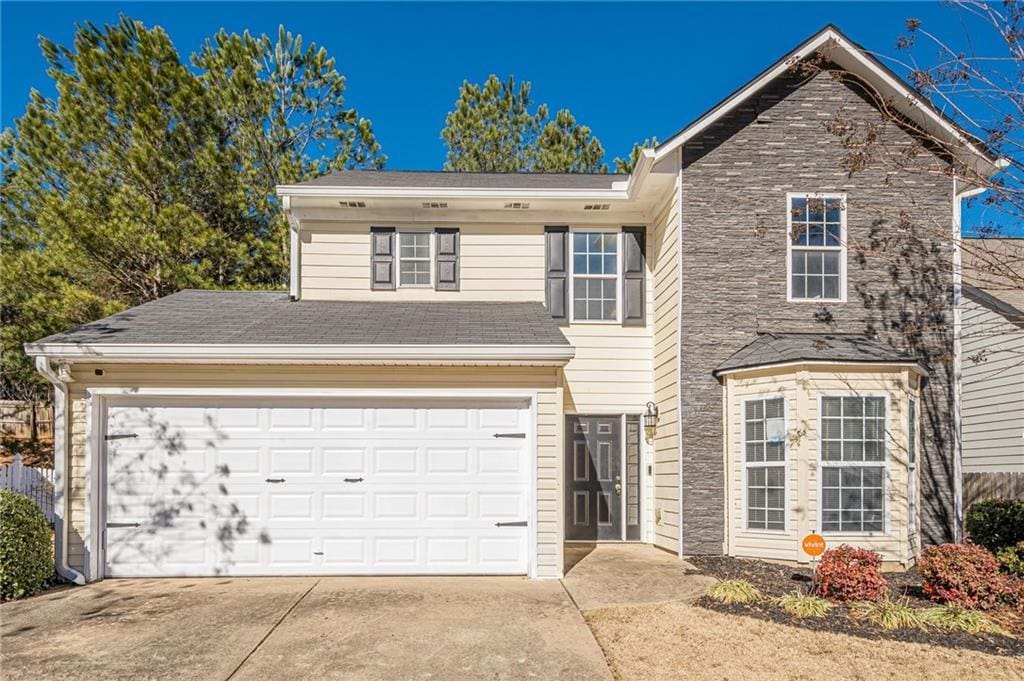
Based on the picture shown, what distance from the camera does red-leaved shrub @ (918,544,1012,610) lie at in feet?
22.4

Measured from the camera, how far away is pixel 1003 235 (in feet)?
27.2

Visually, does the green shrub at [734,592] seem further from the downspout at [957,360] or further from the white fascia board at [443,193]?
the white fascia board at [443,193]

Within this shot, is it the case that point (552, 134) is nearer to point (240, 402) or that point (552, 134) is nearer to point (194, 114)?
point (194, 114)

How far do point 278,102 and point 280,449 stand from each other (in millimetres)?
13763

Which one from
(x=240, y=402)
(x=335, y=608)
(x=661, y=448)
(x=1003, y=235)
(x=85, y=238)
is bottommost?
(x=335, y=608)

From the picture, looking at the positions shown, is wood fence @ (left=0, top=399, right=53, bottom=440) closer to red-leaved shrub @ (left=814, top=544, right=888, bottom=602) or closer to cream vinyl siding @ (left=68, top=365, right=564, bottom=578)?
cream vinyl siding @ (left=68, top=365, right=564, bottom=578)

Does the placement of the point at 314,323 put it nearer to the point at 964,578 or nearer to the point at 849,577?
the point at 849,577

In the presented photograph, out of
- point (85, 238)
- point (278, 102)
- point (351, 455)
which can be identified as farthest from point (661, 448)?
point (278, 102)

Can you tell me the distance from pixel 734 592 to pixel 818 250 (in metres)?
5.31

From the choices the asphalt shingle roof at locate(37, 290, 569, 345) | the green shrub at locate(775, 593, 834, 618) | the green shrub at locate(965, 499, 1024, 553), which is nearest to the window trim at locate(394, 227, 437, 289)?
the asphalt shingle roof at locate(37, 290, 569, 345)

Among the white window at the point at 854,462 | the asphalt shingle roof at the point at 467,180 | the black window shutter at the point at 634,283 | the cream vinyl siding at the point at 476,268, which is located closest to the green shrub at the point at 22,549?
the cream vinyl siding at the point at 476,268

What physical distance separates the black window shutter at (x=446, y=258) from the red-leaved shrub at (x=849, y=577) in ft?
22.2

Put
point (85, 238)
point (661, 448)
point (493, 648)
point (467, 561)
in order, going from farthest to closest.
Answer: point (85, 238), point (661, 448), point (467, 561), point (493, 648)

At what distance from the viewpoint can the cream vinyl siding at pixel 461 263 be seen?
1114 cm
